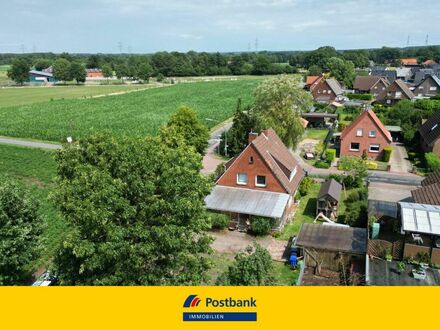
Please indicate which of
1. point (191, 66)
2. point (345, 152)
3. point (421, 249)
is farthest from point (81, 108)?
point (191, 66)

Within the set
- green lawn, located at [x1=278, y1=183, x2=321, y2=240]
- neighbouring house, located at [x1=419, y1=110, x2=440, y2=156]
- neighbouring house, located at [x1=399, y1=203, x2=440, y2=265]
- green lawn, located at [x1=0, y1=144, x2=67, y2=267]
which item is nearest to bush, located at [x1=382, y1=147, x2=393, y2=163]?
neighbouring house, located at [x1=419, y1=110, x2=440, y2=156]

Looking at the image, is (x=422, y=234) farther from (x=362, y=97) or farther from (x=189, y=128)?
(x=362, y=97)

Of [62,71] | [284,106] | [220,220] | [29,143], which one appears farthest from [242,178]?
[62,71]

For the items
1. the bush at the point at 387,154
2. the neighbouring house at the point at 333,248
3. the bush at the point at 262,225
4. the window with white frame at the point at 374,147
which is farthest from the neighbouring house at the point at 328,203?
the window with white frame at the point at 374,147

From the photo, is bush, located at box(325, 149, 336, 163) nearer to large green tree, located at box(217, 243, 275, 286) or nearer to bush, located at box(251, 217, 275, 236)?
bush, located at box(251, 217, 275, 236)

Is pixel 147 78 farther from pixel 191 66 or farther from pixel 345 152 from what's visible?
pixel 345 152

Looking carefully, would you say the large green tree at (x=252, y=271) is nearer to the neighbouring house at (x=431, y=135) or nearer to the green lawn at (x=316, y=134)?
the neighbouring house at (x=431, y=135)
